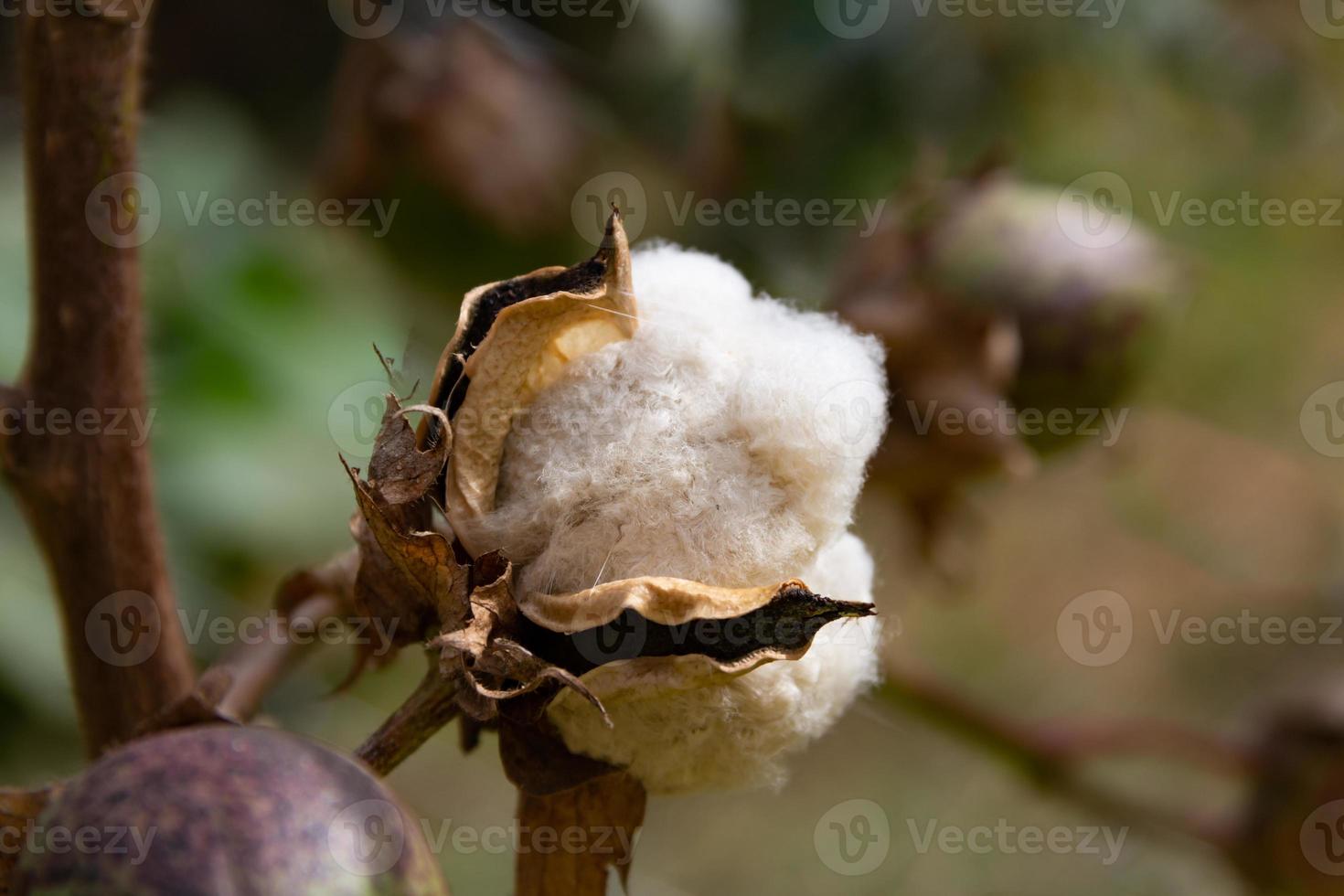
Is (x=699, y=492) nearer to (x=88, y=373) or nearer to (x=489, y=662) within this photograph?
(x=489, y=662)

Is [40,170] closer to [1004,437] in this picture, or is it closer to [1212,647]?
[1004,437]

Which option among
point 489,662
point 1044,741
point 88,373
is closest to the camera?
point 489,662

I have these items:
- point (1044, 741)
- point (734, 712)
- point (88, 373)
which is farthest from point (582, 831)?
point (1044, 741)

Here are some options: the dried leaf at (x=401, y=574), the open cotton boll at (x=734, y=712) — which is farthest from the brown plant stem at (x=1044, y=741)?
the dried leaf at (x=401, y=574)

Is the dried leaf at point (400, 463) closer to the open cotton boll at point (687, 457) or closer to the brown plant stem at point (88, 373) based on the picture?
the open cotton boll at point (687, 457)

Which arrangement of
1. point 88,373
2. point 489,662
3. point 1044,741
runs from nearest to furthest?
1. point 489,662
2. point 88,373
3. point 1044,741
